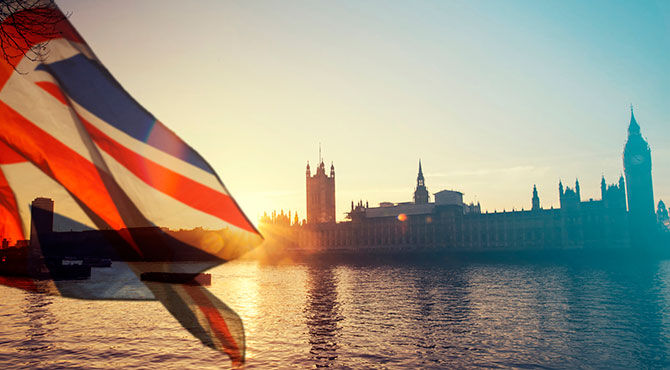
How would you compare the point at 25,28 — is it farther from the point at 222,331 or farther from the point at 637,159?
the point at 637,159

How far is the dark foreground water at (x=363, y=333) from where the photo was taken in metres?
16.9

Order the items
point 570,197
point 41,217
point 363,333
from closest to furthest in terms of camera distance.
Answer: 1. point 363,333
2. point 41,217
3. point 570,197

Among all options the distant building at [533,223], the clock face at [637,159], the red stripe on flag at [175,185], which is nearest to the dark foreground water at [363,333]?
the red stripe on flag at [175,185]

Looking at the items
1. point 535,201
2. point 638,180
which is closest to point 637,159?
point 638,180

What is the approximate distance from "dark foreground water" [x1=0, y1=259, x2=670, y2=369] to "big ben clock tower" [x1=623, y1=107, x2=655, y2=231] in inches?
4581

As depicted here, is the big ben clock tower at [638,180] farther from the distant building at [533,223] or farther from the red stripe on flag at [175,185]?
the red stripe on flag at [175,185]

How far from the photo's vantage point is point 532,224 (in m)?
144

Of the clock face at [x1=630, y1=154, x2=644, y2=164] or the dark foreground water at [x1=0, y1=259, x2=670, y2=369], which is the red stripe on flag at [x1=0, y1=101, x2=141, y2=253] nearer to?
the dark foreground water at [x1=0, y1=259, x2=670, y2=369]

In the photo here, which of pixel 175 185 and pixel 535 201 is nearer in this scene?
pixel 175 185

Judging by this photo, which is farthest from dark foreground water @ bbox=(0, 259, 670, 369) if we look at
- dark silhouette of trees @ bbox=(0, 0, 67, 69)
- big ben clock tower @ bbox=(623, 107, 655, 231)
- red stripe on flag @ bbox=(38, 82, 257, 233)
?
big ben clock tower @ bbox=(623, 107, 655, 231)

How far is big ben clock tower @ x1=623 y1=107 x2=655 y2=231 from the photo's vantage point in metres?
137

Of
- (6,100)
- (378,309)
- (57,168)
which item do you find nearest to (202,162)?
(57,168)

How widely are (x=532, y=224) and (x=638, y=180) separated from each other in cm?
3291

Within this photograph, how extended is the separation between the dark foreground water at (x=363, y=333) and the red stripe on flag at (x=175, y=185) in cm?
563
